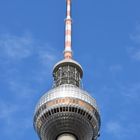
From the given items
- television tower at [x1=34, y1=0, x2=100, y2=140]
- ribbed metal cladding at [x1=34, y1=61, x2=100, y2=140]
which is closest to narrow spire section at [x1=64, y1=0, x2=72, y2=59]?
television tower at [x1=34, y1=0, x2=100, y2=140]

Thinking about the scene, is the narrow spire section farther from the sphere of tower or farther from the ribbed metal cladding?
the sphere of tower

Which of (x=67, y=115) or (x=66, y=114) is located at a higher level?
(x=66, y=114)

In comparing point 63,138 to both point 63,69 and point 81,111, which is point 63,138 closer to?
point 81,111

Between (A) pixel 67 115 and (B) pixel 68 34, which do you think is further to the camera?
(B) pixel 68 34

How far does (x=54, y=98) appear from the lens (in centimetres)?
11306

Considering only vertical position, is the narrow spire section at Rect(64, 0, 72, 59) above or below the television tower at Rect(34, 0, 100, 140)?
above

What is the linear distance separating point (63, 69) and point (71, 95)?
35.4ft

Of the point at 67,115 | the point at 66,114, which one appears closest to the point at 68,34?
the point at 66,114

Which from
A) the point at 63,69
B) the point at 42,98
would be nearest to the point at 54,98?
the point at 42,98

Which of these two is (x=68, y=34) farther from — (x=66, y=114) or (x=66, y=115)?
(x=66, y=115)

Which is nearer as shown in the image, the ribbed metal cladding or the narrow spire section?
the ribbed metal cladding

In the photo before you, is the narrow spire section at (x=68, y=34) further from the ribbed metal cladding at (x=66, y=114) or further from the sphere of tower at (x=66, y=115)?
the sphere of tower at (x=66, y=115)

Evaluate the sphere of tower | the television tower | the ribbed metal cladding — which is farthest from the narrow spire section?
the sphere of tower

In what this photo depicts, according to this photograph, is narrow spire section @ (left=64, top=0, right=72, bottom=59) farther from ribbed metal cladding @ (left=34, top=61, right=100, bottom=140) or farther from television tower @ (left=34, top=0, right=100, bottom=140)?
ribbed metal cladding @ (left=34, top=61, right=100, bottom=140)
